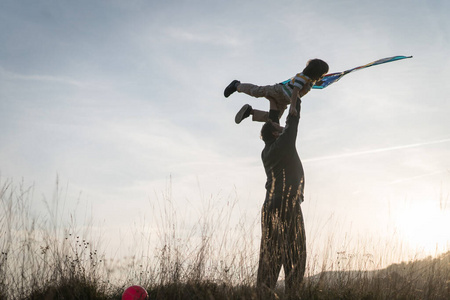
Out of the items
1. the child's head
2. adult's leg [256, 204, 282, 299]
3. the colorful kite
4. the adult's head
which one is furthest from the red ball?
the colorful kite

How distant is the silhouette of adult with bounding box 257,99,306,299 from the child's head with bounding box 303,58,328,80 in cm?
66

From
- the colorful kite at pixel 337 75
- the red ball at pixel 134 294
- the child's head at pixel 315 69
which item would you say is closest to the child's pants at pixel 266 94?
the child's head at pixel 315 69

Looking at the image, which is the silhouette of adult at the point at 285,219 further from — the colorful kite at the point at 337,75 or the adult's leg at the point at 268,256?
the colorful kite at the point at 337,75

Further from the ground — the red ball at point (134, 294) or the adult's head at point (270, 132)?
the adult's head at point (270, 132)

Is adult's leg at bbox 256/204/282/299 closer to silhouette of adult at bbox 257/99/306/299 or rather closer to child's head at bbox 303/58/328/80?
silhouette of adult at bbox 257/99/306/299

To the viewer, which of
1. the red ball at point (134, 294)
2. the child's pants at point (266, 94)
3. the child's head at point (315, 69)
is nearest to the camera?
the red ball at point (134, 294)

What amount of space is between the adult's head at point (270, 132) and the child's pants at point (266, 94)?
21.3 inches

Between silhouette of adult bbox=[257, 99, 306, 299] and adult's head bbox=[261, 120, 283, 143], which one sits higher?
adult's head bbox=[261, 120, 283, 143]

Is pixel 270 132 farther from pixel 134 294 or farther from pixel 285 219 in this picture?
pixel 134 294

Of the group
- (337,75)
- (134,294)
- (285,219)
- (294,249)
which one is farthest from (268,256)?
(337,75)

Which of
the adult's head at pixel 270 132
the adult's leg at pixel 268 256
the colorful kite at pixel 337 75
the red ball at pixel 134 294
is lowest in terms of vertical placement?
the red ball at pixel 134 294

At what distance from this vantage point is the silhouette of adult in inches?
119

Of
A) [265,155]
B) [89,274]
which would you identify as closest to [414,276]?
[265,155]

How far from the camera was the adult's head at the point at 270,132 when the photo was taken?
11.3 ft
